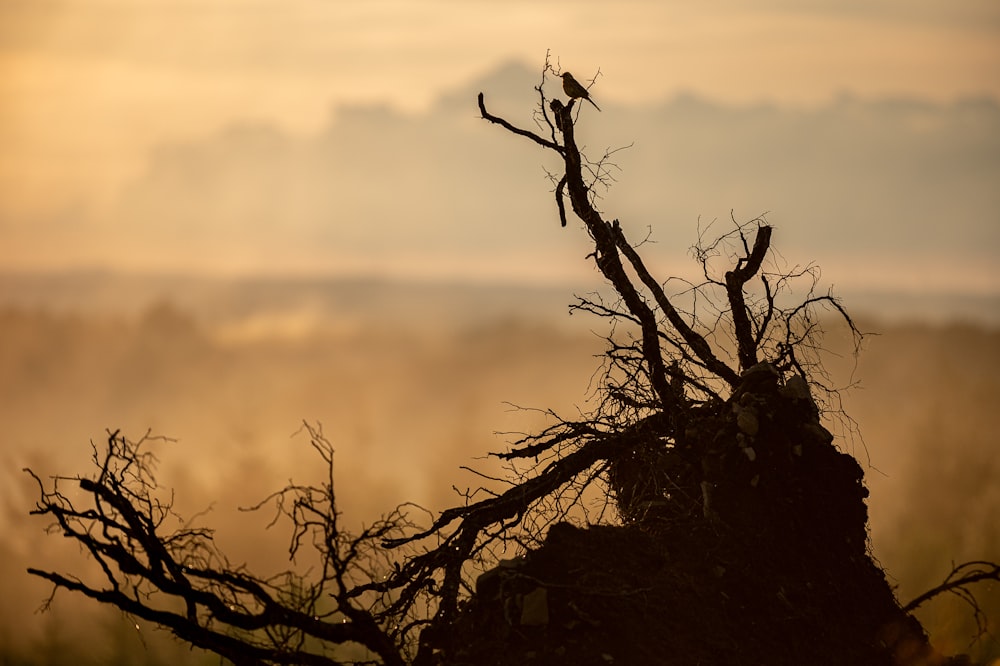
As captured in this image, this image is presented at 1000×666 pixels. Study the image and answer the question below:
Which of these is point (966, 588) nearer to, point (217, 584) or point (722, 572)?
point (722, 572)

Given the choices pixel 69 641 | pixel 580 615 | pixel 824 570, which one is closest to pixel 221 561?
pixel 580 615

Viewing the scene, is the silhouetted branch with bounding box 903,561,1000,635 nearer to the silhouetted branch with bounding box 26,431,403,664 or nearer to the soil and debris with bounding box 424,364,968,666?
the soil and debris with bounding box 424,364,968,666

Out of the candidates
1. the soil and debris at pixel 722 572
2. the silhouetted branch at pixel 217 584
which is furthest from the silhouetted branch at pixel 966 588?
the silhouetted branch at pixel 217 584

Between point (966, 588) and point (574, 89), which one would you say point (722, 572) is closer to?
point (966, 588)

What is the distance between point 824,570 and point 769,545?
23.0 inches

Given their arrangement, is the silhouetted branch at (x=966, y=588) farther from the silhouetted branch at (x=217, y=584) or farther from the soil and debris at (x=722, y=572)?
the silhouetted branch at (x=217, y=584)

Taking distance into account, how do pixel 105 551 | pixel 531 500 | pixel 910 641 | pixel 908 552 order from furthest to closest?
pixel 908 552 < pixel 531 500 < pixel 910 641 < pixel 105 551

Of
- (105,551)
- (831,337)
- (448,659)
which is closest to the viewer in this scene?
(105,551)

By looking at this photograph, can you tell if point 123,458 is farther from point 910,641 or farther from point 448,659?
point 910,641

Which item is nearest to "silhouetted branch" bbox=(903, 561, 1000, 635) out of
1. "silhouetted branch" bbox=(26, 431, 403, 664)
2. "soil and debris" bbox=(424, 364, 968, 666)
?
"soil and debris" bbox=(424, 364, 968, 666)

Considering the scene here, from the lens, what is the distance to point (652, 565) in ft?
34.4

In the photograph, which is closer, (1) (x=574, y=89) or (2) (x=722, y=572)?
(2) (x=722, y=572)

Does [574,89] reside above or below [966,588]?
above

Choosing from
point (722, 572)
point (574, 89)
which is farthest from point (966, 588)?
point (574, 89)
